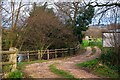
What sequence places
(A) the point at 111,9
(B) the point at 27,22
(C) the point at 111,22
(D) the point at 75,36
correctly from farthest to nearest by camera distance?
1. (D) the point at 75,36
2. (B) the point at 27,22
3. (C) the point at 111,22
4. (A) the point at 111,9

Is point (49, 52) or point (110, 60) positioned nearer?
point (110, 60)

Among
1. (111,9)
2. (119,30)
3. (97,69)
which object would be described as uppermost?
(111,9)

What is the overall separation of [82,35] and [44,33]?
3829 mm

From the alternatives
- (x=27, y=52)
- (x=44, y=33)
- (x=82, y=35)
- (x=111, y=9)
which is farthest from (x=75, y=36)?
(x=111, y=9)

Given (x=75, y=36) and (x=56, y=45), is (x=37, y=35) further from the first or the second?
(x=75, y=36)

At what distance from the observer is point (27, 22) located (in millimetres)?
11406

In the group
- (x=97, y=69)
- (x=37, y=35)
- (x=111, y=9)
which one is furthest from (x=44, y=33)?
(x=111, y=9)

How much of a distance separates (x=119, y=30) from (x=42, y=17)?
6116 millimetres

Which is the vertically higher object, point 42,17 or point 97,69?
point 42,17

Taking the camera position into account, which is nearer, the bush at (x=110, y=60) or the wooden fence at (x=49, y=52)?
the bush at (x=110, y=60)

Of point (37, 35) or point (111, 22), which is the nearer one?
point (111, 22)

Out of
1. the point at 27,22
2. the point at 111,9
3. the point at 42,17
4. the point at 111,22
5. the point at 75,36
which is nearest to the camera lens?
the point at 111,9

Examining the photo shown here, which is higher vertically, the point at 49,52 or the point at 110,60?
the point at 49,52

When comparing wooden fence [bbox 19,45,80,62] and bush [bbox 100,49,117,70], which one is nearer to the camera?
bush [bbox 100,49,117,70]
